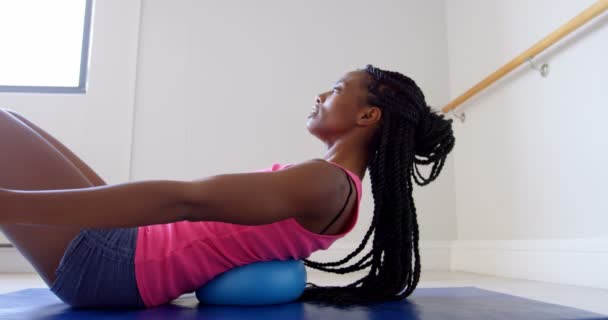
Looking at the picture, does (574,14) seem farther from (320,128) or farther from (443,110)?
(320,128)

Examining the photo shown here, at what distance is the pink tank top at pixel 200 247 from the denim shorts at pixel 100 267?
2cm

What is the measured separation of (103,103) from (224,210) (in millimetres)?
2288

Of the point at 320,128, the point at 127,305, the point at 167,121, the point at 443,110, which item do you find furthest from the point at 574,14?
the point at 167,121

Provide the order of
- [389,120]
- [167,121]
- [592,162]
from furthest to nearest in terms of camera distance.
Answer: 1. [167,121]
2. [592,162]
3. [389,120]

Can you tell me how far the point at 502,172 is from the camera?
253 cm

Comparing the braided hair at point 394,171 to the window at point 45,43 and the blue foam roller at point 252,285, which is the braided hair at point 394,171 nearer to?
the blue foam roller at point 252,285

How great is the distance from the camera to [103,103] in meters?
2.97

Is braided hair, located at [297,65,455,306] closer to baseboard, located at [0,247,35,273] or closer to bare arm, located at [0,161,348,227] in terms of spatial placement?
bare arm, located at [0,161,348,227]

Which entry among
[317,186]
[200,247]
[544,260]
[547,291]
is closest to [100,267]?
[200,247]

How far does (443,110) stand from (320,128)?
6.25 feet

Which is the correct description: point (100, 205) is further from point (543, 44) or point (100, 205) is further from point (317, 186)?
point (543, 44)

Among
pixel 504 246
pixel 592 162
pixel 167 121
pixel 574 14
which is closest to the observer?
pixel 592 162

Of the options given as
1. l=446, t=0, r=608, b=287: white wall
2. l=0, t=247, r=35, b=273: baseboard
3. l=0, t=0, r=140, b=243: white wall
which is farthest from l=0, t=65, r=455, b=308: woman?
l=0, t=247, r=35, b=273: baseboard

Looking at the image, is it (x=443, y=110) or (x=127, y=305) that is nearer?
(x=127, y=305)
